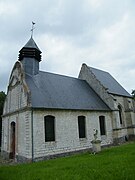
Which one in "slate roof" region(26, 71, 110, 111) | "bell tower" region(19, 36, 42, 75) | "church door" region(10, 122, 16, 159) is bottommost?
"church door" region(10, 122, 16, 159)

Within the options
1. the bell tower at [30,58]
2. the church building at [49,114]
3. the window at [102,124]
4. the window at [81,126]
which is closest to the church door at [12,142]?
the church building at [49,114]

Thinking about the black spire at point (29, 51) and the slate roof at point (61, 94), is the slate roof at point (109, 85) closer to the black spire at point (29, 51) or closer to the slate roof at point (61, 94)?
the slate roof at point (61, 94)

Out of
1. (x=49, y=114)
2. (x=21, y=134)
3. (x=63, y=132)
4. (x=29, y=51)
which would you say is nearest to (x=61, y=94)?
(x=49, y=114)

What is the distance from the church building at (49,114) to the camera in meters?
11.6

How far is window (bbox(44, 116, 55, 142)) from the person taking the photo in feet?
39.5

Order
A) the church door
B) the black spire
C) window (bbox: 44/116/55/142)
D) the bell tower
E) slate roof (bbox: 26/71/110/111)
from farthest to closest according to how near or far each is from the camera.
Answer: the black spire
the bell tower
the church door
slate roof (bbox: 26/71/110/111)
window (bbox: 44/116/55/142)

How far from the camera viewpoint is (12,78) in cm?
1490

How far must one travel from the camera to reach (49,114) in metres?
12.3

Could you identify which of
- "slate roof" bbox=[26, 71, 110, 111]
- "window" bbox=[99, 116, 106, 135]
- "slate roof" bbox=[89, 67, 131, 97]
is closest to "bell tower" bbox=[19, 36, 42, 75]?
"slate roof" bbox=[26, 71, 110, 111]

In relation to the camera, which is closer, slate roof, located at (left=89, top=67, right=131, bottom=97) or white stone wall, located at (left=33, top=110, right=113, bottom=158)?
white stone wall, located at (left=33, top=110, right=113, bottom=158)

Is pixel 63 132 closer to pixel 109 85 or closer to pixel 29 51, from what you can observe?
pixel 29 51

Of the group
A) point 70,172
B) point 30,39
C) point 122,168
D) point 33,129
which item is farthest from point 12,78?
point 122,168

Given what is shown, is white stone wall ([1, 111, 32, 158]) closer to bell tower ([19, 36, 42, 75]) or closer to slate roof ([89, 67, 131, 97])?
bell tower ([19, 36, 42, 75])

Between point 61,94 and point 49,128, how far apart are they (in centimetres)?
319
